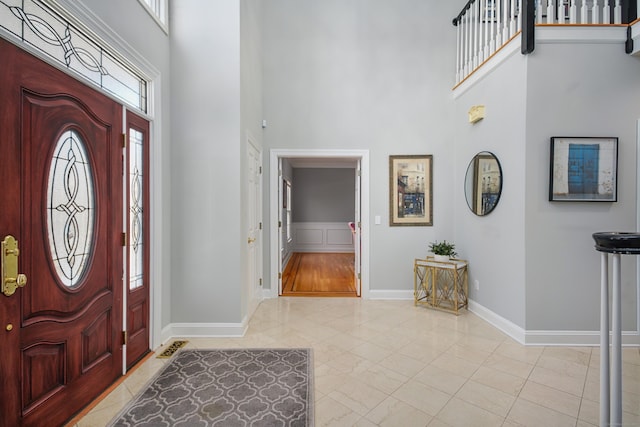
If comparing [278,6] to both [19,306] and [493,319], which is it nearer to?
[19,306]

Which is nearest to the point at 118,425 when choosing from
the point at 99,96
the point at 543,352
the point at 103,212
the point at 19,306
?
the point at 19,306

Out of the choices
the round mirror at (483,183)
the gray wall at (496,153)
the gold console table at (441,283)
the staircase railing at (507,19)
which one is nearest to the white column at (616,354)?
the gray wall at (496,153)

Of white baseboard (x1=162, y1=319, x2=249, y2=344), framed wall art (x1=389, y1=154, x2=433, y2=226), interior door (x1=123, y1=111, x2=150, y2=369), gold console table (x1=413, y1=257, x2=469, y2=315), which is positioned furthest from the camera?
framed wall art (x1=389, y1=154, x2=433, y2=226)

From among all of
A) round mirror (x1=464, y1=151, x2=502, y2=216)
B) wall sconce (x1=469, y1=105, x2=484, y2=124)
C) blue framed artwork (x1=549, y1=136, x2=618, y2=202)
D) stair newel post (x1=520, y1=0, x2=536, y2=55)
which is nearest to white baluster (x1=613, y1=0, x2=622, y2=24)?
stair newel post (x1=520, y1=0, x2=536, y2=55)

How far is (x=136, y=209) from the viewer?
256cm

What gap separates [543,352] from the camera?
107 inches

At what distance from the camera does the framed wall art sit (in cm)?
423

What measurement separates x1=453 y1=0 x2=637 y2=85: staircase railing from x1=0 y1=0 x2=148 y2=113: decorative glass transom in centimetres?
357

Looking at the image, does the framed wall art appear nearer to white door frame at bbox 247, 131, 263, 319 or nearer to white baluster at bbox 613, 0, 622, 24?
white door frame at bbox 247, 131, 263, 319

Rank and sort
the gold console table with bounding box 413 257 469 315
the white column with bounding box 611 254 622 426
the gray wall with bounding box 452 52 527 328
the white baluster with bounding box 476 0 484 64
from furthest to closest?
the gold console table with bounding box 413 257 469 315 < the white baluster with bounding box 476 0 484 64 < the gray wall with bounding box 452 52 527 328 < the white column with bounding box 611 254 622 426

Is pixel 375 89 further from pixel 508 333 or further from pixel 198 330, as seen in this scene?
pixel 198 330

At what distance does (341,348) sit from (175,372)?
143 centimetres

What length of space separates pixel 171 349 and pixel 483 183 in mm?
3757

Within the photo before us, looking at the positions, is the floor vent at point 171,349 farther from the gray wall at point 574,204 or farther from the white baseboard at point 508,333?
the gray wall at point 574,204
